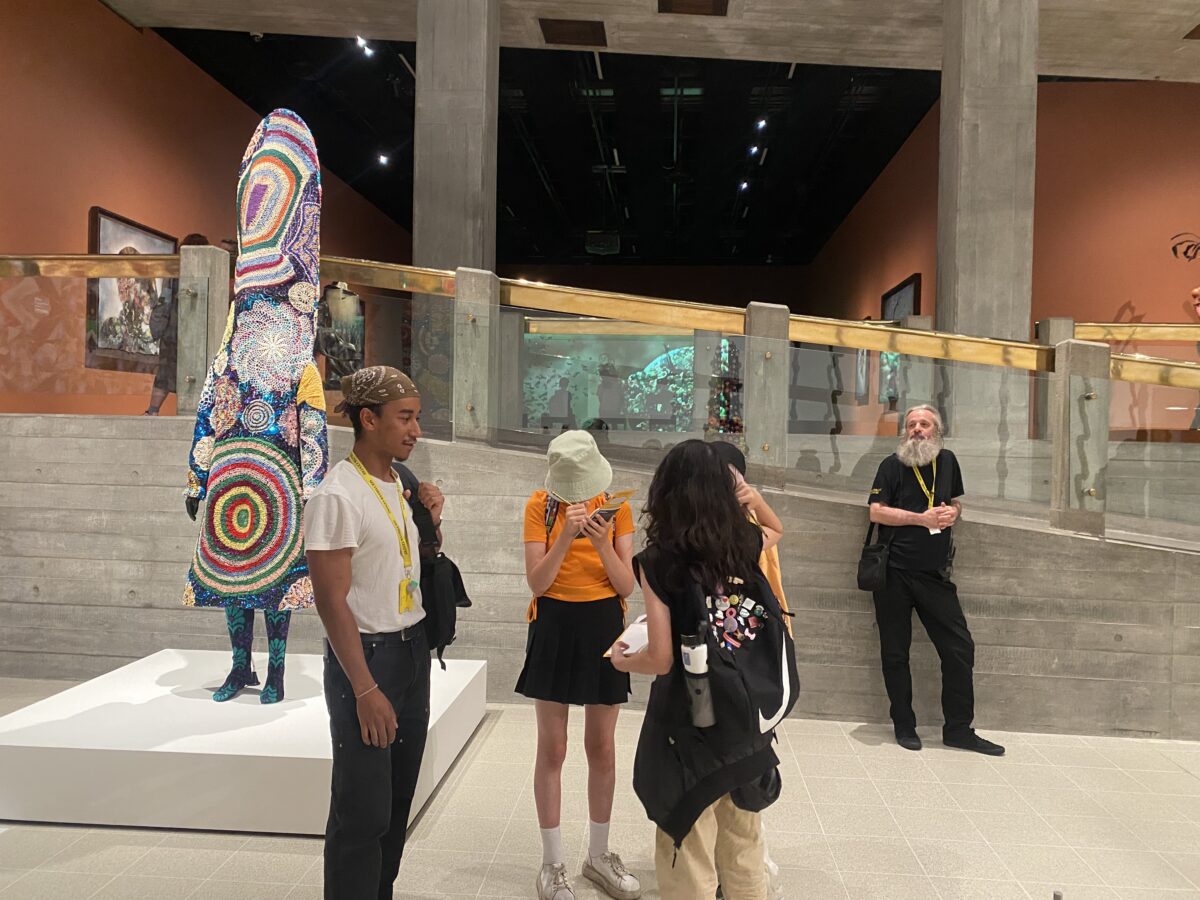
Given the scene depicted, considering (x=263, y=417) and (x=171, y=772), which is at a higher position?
(x=263, y=417)

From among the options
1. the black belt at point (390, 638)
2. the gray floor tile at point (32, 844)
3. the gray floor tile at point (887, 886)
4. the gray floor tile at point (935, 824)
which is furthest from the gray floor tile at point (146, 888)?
the gray floor tile at point (935, 824)

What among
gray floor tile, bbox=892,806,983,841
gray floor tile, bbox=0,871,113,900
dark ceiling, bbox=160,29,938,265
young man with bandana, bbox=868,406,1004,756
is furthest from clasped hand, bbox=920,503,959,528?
dark ceiling, bbox=160,29,938,265

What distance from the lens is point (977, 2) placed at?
730 centimetres

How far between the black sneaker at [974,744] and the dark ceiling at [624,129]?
321 inches

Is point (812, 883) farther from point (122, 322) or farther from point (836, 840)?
point (122, 322)

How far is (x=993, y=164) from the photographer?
7383mm

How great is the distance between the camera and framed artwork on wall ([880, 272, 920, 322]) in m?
11.3

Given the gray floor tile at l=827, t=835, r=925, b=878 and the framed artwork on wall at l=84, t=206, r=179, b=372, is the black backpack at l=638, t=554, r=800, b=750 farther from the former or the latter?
the framed artwork on wall at l=84, t=206, r=179, b=372

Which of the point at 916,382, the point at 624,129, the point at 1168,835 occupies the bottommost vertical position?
the point at 1168,835

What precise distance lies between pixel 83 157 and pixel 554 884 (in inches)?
318

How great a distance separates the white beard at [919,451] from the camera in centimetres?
431

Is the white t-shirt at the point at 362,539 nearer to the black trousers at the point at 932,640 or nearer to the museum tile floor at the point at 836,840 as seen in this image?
the museum tile floor at the point at 836,840

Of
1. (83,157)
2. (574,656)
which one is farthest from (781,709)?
(83,157)

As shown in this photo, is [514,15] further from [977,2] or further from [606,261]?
[606,261]
